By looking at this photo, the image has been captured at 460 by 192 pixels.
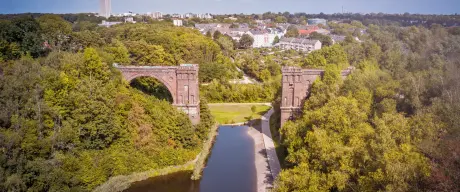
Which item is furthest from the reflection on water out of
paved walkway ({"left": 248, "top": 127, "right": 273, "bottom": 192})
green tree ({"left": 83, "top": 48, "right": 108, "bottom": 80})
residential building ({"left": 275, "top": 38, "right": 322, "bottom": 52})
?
residential building ({"left": 275, "top": 38, "right": 322, "bottom": 52})

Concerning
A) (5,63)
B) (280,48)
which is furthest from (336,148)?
(280,48)

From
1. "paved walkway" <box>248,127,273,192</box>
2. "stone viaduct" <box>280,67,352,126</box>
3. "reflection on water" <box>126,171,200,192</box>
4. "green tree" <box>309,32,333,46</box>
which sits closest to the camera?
"reflection on water" <box>126,171,200,192</box>

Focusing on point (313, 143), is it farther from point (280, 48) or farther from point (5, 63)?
point (280, 48)

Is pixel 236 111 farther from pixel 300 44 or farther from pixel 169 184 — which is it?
pixel 300 44

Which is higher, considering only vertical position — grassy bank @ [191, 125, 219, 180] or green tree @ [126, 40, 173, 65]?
green tree @ [126, 40, 173, 65]

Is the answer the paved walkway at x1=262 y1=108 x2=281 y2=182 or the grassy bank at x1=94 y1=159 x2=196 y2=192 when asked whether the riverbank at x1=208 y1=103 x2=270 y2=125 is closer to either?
the paved walkway at x1=262 y1=108 x2=281 y2=182

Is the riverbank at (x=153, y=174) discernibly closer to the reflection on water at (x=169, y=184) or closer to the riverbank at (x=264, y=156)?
the reflection on water at (x=169, y=184)

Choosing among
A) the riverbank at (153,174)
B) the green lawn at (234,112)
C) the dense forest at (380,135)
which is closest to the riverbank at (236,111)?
the green lawn at (234,112)
